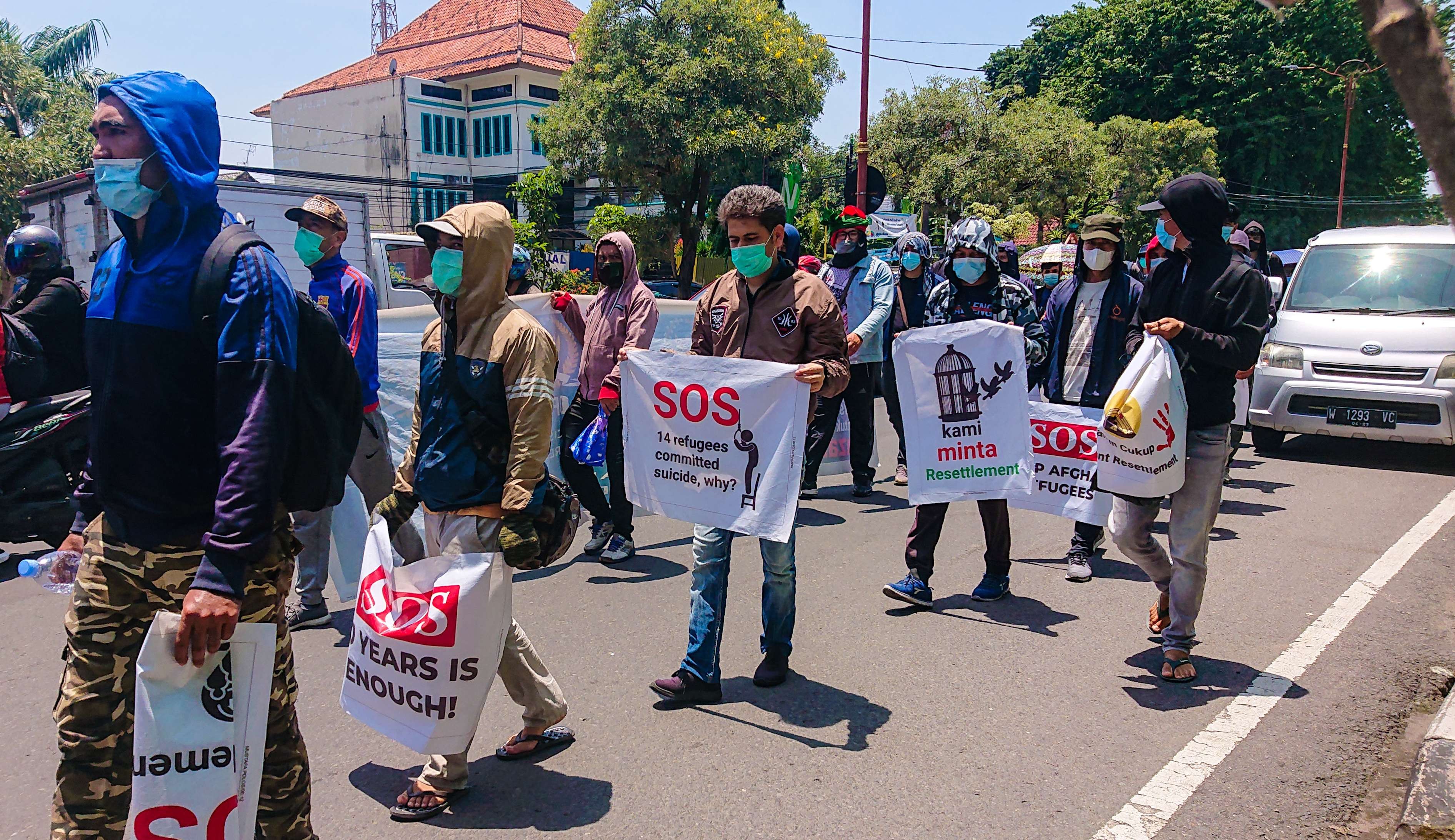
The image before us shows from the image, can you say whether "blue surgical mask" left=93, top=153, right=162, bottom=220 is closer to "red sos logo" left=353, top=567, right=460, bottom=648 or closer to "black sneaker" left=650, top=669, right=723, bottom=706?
"red sos logo" left=353, top=567, right=460, bottom=648

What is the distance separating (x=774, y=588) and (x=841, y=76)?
2803 cm

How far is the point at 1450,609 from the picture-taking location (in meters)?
5.50

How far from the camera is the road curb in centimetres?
326

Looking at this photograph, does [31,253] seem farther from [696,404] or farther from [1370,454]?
[1370,454]

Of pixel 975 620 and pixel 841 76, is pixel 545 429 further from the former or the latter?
pixel 841 76

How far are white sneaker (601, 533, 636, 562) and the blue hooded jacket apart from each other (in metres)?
3.93

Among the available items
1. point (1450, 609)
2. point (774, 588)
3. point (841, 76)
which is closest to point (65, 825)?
point (774, 588)

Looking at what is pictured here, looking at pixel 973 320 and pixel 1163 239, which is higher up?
pixel 1163 239

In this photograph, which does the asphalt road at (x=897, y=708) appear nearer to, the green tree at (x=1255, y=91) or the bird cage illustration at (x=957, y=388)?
the bird cage illustration at (x=957, y=388)

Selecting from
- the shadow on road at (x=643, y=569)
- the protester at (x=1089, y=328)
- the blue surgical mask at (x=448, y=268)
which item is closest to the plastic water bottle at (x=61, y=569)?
the blue surgical mask at (x=448, y=268)

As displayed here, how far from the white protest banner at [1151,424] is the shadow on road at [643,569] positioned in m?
2.73

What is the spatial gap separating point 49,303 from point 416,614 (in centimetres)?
367

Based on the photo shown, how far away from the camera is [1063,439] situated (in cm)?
579

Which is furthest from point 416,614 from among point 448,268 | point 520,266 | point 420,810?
point 520,266
